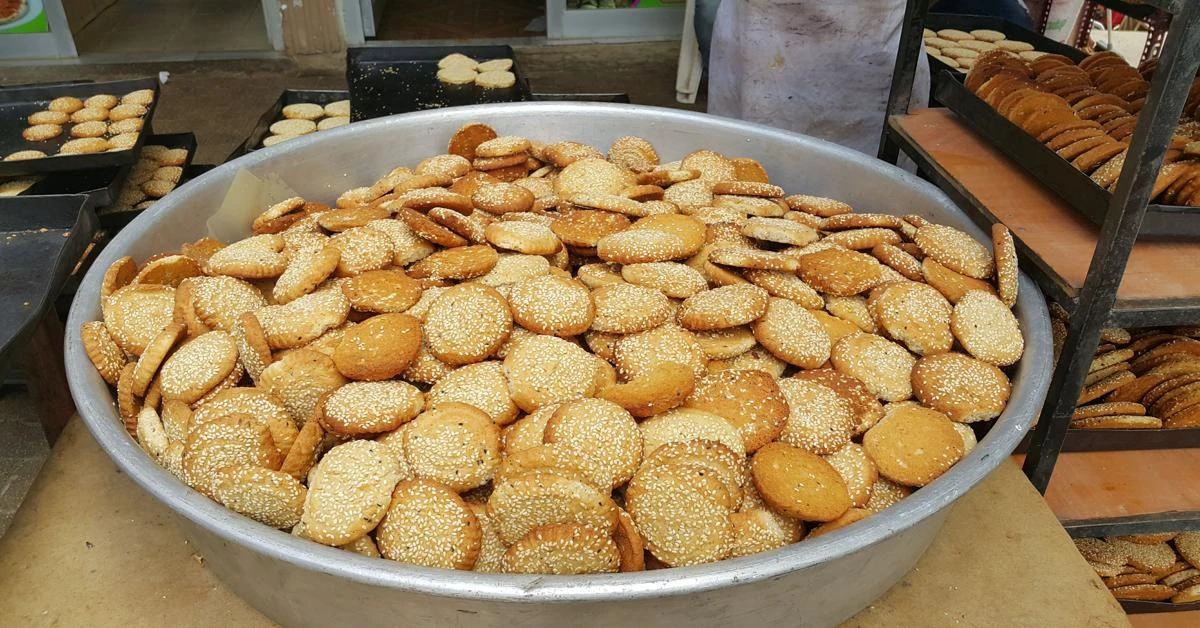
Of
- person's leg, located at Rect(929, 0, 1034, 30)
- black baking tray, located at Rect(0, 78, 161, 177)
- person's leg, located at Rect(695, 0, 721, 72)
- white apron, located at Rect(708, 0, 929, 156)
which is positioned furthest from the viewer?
person's leg, located at Rect(695, 0, 721, 72)

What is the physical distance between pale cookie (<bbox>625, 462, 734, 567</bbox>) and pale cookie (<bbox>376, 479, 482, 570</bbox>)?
8.9 inches

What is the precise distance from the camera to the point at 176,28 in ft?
20.4

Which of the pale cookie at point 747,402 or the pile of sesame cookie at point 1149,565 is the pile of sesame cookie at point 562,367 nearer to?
the pale cookie at point 747,402

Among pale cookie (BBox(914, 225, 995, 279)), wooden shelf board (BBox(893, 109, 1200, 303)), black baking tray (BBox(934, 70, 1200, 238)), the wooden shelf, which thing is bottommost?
the wooden shelf

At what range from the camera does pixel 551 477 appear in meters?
1.02

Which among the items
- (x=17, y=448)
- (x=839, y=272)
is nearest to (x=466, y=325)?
(x=839, y=272)

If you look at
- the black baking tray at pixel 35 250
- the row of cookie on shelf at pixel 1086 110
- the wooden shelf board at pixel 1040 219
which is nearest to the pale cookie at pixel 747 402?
the wooden shelf board at pixel 1040 219

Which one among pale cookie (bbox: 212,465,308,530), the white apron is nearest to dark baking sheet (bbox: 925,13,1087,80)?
the white apron

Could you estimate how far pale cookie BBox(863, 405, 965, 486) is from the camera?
122 cm

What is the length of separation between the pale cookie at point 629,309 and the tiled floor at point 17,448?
2.06m

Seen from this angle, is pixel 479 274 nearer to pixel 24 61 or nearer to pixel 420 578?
pixel 420 578

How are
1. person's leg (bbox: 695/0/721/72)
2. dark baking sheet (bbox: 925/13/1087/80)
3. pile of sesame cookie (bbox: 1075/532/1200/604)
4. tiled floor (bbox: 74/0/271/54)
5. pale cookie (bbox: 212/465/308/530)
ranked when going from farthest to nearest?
tiled floor (bbox: 74/0/271/54) → person's leg (bbox: 695/0/721/72) → dark baking sheet (bbox: 925/13/1087/80) → pile of sesame cookie (bbox: 1075/532/1200/604) → pale cookie (bbox: 212/465/308/530)

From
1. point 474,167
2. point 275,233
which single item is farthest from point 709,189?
point 275,233

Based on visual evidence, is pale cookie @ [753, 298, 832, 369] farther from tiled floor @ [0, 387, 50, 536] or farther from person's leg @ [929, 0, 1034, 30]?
person's leg @ [929, 0, 1034, 30]
